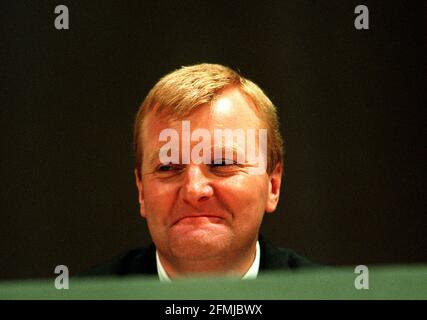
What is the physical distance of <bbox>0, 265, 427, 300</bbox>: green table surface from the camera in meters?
2.17

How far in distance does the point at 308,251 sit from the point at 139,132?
71cm

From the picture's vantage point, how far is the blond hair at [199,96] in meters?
2.13

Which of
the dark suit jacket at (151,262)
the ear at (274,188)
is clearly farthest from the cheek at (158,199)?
the ear at (274,188)

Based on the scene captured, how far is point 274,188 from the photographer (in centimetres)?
226

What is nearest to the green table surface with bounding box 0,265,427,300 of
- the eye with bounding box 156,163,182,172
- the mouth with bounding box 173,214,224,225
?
the mouth with bounding box 173,214,224,225

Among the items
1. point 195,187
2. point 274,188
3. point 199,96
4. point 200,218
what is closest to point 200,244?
point 200,218

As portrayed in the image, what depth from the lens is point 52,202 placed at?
2.33m

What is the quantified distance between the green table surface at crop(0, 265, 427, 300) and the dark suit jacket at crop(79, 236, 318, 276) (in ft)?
0.08

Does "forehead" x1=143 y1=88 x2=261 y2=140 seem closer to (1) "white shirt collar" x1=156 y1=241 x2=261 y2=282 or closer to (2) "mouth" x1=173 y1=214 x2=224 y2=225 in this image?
(2) "mouth" x1=173 y1=214 x2=224 y2=225

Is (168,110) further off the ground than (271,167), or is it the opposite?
(168,110)

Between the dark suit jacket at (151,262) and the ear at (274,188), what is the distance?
114mm
